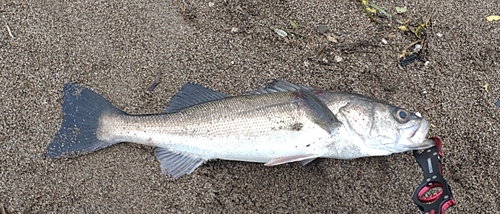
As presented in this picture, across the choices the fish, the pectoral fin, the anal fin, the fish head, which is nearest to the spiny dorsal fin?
the fish

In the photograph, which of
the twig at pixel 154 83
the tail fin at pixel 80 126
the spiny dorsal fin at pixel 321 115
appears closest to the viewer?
the spiny dorsal fin at pixel 321 115

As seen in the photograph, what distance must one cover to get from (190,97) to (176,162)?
0.56 m

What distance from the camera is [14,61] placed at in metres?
3.59

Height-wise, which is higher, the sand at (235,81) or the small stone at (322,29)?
the small stone at (322,29)

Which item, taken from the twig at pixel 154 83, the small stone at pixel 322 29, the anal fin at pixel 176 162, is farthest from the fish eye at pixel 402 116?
the twig at pixel 154 83

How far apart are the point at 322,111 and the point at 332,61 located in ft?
3.14

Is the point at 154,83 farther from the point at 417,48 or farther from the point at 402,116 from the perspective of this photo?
the point at 417,48

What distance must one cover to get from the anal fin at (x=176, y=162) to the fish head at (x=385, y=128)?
127cm

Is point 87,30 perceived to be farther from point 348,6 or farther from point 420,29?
point 420,29

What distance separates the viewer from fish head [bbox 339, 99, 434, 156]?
3.11 meters

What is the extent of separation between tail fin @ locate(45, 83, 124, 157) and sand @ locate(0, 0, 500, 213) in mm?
119

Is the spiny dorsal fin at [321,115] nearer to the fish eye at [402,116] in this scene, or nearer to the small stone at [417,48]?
the fish eye at [402,116]

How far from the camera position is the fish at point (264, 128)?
3.07m

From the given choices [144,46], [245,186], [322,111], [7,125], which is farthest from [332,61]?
[7,125]
